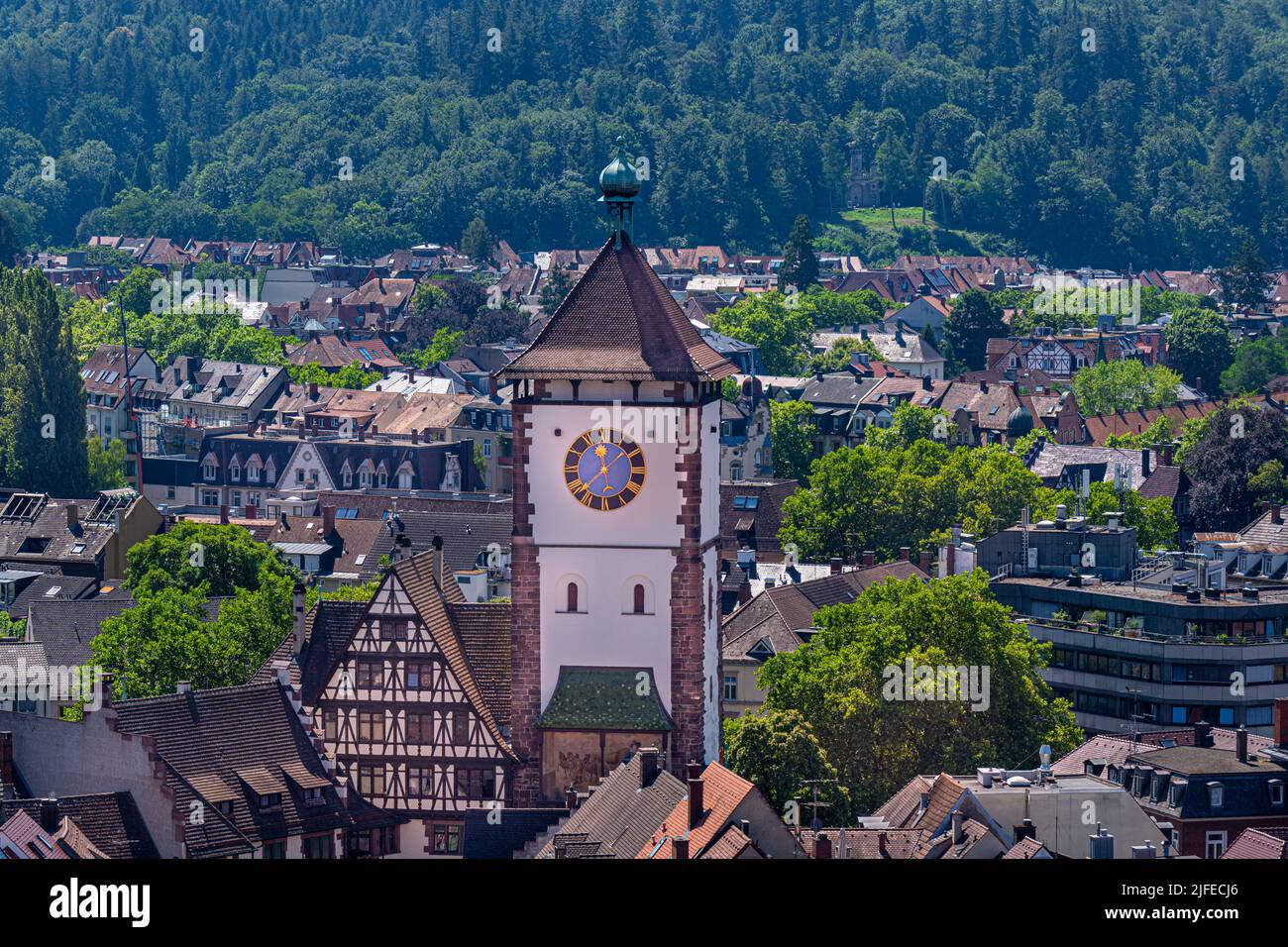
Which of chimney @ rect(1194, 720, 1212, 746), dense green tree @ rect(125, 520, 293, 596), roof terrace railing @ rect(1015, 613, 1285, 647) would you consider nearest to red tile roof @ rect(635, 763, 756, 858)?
chimney @ rect(1194, 720, 1212, 746)

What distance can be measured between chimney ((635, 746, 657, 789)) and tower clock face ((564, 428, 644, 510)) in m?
5.90

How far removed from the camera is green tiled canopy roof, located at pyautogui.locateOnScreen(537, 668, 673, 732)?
59906 mm

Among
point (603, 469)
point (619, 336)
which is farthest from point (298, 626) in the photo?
point (619, 336)

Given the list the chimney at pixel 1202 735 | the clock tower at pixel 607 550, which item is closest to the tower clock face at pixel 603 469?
the clock tower at pixel 607 550

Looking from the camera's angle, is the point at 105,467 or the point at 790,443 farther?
the point at 790,443

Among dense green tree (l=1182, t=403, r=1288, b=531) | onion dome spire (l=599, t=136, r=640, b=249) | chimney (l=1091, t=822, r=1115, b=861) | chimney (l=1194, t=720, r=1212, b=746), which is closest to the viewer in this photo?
chimney (l=1091, t=822, r=1115, b=861)

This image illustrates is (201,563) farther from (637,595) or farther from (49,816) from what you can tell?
(49,816)

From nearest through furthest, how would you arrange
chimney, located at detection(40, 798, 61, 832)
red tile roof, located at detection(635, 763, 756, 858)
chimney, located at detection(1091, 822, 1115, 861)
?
1. red tile roof, located at detection(635, 763, 756, 858)
2. chimney, located at detection(40, 798, 61, 832)
3. chimney, located at detection(1091, 822, 1115, 861)

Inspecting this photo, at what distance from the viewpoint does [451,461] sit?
6919 inches

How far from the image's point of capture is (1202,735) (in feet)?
262

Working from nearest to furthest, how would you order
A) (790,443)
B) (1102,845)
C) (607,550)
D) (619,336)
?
(1102,845) → (607,550) → (619,336) → (790,443)

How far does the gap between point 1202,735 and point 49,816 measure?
36.4 meters

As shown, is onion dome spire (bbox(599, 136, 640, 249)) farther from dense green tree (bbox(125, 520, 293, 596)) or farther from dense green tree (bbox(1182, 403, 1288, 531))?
dense green tree (bbox(1182, 403, 1288, 531))

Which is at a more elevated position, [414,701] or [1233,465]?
[414,701]
